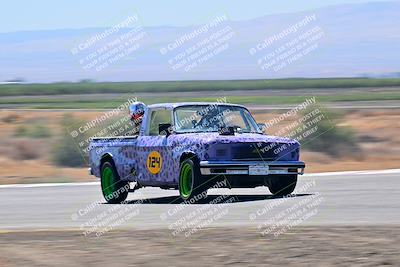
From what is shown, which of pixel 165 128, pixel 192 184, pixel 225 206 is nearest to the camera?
pixel 225 206

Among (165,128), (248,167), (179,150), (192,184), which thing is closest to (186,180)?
(192,184)

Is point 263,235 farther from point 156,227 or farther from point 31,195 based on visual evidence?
point 31,195

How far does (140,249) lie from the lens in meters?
12.4

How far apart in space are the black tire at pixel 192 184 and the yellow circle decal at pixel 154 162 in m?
0.73

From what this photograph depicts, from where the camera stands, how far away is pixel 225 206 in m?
17.6

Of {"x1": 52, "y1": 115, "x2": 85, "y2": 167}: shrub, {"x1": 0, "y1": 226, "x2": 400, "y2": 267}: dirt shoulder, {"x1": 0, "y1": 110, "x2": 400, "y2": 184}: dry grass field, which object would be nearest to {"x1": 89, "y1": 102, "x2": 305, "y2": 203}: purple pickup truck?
{"x1": 0, "y1": 226, "x2": 400, "y2": 267}: dirt shoulder

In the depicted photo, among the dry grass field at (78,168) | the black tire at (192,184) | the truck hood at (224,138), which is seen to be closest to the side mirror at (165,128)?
the truck hood at (224,138)

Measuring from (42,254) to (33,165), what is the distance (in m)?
21.5

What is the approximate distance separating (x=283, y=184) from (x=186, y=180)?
174 cm

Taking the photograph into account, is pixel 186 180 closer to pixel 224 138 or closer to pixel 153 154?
pixel 224 138

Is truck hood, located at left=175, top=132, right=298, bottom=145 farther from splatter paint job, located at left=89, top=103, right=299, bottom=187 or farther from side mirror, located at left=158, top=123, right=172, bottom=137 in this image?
side mirror, located at left=158, top=123, right=172, bottom=137

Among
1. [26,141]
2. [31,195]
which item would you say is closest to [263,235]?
[31,195]

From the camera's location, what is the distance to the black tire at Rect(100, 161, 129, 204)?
1984 cm

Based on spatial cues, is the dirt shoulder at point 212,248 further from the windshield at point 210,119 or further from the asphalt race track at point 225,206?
the windshield at point 210,119
